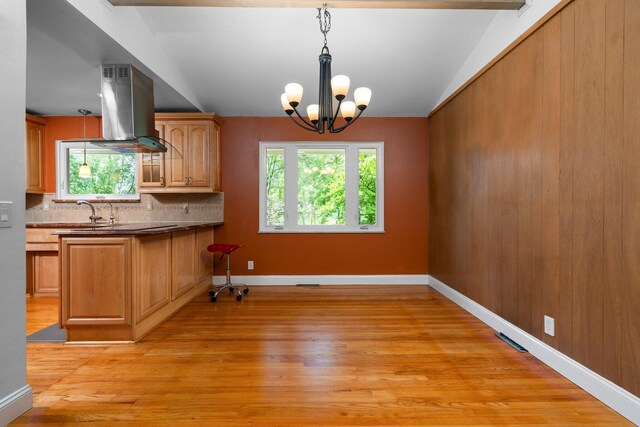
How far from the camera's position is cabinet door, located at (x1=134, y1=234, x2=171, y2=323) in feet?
9.13

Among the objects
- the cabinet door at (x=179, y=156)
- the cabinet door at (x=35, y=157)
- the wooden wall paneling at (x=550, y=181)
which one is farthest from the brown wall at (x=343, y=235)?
the cabinet door at (x=35, y=157)

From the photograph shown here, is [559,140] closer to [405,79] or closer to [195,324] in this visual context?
[405,79]

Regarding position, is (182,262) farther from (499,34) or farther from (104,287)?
(499,34)

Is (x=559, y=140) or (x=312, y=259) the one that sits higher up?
(x=559, y=140)

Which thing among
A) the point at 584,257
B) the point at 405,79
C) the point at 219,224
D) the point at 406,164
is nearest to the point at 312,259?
the point at 219,224

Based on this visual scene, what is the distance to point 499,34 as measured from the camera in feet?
9.74

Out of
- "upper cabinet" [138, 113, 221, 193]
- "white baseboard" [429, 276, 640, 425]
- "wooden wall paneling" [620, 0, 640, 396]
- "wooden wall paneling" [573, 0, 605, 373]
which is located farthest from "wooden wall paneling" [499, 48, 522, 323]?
"upper cabinet" [138, 113, 221, 193]

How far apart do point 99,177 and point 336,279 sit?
379 centimetres

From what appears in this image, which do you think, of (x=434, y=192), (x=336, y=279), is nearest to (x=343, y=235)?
(x=336, y=279)

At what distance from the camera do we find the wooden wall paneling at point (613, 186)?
1.76m

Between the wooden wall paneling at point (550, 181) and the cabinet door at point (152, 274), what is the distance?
10.3 feet

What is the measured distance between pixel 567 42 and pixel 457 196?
1927 millimetres

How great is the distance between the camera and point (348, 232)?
482 centimetres

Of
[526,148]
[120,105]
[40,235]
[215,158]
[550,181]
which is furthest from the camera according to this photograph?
[215,158]
